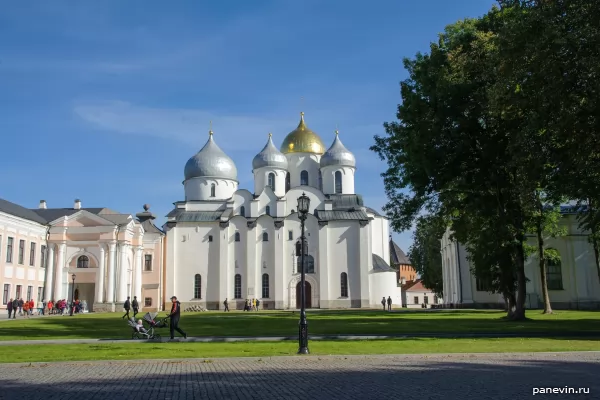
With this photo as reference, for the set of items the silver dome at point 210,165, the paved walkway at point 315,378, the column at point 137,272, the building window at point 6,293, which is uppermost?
→ the silver dome at point 210,165

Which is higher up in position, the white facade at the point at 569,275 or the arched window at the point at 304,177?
the arched window at the point at 304,177

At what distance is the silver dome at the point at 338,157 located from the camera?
71625 mm

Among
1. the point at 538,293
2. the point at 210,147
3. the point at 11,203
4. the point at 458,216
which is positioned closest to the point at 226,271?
the point at 210,147

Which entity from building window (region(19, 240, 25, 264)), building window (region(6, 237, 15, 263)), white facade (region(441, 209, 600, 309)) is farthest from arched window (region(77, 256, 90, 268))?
white facade (region(441, 209, 600, 309))

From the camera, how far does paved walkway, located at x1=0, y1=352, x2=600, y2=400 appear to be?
946cm

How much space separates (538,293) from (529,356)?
3980 centimetres

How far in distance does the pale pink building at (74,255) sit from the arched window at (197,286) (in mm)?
6201

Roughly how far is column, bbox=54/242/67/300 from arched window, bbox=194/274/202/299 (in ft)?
47.8

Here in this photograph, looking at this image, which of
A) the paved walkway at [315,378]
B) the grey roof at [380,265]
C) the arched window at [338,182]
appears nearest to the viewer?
the paved walkway at [315,378]

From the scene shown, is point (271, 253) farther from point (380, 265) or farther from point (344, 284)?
point (380, 265)

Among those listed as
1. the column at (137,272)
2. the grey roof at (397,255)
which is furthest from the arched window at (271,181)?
the grey roof at (397,255)

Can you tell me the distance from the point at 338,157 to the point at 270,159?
8.44 m

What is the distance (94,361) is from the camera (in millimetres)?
14125

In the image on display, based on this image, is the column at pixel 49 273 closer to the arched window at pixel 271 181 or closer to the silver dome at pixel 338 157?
the arched window at pixel 271 181
